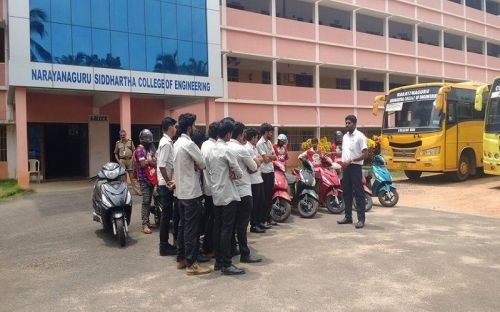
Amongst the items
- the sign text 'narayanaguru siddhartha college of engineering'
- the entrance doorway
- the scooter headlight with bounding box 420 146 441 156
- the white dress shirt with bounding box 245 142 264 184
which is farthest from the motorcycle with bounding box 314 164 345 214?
the entrance doorway

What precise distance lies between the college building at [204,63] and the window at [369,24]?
8 cm

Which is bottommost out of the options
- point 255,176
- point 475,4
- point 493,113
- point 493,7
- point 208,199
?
point 208,199

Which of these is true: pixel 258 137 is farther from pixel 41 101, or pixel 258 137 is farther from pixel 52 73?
pixel 41 101

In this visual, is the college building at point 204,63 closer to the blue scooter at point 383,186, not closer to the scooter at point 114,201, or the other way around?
the scooter at point 114,201

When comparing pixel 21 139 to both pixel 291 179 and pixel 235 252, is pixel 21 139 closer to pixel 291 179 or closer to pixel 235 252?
pixel 291 179

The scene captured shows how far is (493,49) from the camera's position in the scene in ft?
115

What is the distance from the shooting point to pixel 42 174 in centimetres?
1706

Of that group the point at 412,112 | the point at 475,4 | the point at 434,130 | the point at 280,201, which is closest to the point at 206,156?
the point at 280,201

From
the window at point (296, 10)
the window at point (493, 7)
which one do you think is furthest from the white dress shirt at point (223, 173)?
the window at point (493, 7)

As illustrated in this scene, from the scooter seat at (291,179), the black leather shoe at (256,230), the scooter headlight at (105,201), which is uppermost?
the scooter seat at (291,179)

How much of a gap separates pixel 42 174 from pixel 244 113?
9.21 metres

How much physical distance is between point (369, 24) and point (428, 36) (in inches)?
213

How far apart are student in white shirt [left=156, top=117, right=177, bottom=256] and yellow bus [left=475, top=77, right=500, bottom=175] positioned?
9076 millimetres

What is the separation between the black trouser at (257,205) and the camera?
6742mm
